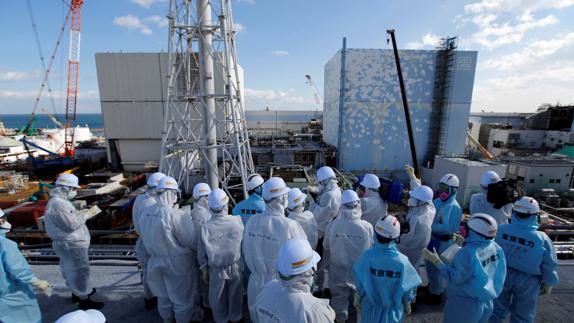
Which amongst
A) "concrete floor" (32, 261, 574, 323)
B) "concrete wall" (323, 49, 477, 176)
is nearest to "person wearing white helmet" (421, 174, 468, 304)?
"concrete floor" (32, 261, 574, 323)

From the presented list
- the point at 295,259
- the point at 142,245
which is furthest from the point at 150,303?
the point at 295,259

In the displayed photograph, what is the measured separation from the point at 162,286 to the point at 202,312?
2.88 feet

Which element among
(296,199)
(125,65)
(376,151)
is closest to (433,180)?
A: (376,151)

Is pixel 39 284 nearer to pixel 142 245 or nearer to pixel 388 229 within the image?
pixel 142 245

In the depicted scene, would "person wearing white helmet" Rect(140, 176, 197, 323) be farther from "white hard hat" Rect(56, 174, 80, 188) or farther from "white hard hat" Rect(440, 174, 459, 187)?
"white hard hat" Rect(440, 174, 459, 187)

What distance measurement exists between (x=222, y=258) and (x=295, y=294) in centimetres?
210

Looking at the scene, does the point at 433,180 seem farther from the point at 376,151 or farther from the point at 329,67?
the point at 329,67

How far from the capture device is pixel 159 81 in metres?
21.0

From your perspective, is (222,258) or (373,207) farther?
(373,207)

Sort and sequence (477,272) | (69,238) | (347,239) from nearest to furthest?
(477,272)
(347,239)
(69,238)

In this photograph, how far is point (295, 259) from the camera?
2.06m

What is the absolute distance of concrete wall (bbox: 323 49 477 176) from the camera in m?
19.2

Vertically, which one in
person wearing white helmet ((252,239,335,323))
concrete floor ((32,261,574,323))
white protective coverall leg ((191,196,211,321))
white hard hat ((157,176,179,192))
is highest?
white hard hat ((157,176,179,192))

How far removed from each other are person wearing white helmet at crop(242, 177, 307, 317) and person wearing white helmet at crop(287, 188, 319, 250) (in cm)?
47
